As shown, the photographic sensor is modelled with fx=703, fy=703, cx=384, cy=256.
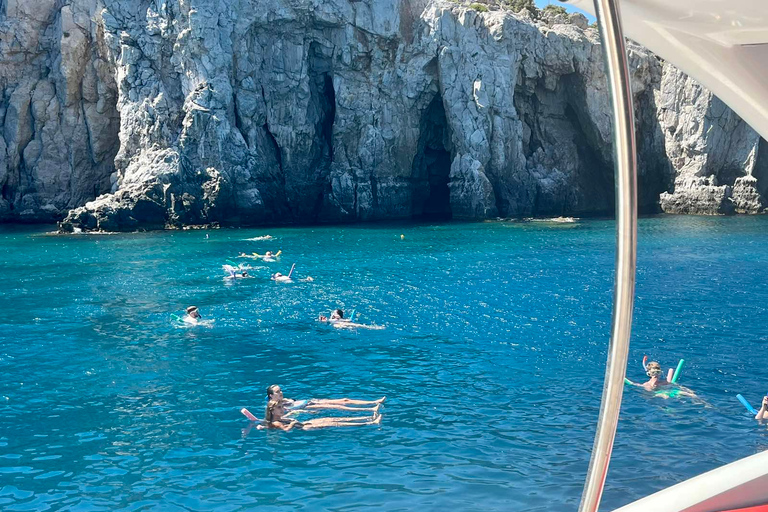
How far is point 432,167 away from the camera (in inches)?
2283

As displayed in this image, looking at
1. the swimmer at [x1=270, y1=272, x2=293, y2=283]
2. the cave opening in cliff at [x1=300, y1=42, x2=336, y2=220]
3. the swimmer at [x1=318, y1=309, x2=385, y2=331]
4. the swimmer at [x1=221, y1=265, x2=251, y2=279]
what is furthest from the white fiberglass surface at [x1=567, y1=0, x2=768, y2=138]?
the cave opening in cliff at [x1=300, y1=42, x2=336, y2=220]

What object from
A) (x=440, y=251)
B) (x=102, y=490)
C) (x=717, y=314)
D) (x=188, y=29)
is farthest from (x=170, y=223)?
(x=102, y=490)

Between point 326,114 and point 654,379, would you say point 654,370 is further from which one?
point 326,114

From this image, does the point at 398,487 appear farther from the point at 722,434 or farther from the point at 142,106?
the point at 142,106

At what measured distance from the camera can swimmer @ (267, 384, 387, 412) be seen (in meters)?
11.5

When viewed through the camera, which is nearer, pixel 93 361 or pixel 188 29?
pixel 93 361

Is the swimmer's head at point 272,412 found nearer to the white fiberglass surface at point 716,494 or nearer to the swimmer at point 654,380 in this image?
the swimmer at point 654,380

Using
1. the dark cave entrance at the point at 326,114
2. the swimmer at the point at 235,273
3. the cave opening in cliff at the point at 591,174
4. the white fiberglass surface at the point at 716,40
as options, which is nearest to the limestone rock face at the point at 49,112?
the dark cave entrance at the point at 326,114

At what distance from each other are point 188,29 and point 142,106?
21.4ft

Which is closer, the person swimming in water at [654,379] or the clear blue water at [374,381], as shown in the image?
the clear blue water at [374,381]

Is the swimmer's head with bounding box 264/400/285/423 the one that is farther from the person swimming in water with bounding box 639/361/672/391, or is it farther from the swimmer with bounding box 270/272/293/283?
the swimmer with bounding box 270/272/293/283

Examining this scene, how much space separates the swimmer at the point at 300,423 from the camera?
11.3m

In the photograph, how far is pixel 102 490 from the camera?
9.14 meters

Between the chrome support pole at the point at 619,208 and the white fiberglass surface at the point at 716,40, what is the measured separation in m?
1.03
